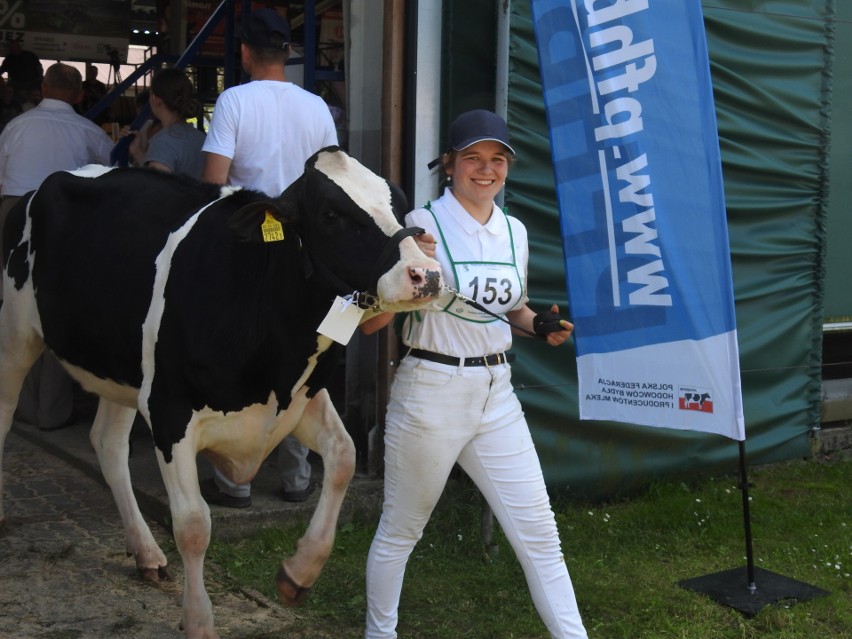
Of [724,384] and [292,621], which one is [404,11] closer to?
[724,384]

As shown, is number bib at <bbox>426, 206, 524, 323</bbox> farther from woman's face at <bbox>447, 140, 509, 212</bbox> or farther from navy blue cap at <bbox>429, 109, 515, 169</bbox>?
navy blue cap at <bbox>429, 109, 515, 169</bbox>

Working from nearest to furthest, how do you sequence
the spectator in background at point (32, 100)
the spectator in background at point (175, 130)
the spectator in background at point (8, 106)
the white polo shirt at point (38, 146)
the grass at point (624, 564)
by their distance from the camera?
the grass at point (624, 564), the spectator in background at point (175, 130), the white polo shirt at point (38, 146), the spectator in background at point (32, 100), the spectator in background at point (8, 106)

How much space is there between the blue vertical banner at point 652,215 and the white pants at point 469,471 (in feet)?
2.58

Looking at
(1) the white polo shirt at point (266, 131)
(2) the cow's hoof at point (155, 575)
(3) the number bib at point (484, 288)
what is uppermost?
(1) the white polo shirt at point (266, 131)

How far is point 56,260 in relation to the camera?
487 centimetres

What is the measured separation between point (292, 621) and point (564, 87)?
2.43m

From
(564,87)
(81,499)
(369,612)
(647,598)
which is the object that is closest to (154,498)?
(81,499)

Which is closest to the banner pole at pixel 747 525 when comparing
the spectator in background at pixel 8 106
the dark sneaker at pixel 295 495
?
the dark sneaker at pixel 295 495

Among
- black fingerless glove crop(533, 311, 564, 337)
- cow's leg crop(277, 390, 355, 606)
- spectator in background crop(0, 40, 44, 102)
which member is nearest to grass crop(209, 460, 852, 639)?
cow's leg crop(277, 390, 355, 606)

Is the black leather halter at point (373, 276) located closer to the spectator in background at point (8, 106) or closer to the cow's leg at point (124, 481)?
the cow's leg at point (124, 481)

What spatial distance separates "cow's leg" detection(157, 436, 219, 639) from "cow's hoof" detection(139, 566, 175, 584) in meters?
0.82

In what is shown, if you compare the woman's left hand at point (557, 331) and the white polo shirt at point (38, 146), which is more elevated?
the white polo shirt at point (38, 146)

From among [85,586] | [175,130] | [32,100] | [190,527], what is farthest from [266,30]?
[32,100]

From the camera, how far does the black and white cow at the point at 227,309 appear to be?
3697mm
